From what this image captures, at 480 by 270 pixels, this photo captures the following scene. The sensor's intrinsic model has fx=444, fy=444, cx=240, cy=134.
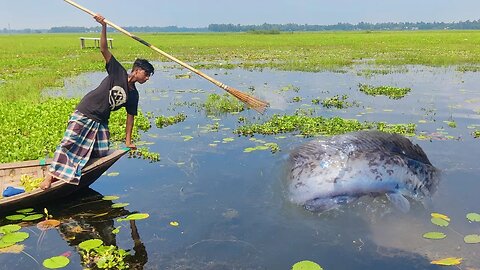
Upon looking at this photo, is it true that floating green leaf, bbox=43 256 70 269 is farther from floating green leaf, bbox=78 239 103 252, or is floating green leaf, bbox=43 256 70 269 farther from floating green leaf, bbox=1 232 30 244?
floating green leaf, bbox=1 232 30 244

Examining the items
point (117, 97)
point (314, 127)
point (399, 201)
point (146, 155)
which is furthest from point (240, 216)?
point (314, 127)

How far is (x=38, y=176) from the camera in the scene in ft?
22.7

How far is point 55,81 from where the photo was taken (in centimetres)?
1938

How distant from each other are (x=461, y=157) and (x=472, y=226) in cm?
308

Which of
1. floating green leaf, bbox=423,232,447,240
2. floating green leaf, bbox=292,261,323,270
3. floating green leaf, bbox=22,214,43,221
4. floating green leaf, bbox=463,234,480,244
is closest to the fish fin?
floating green leaf, bbox=423,232,447,240

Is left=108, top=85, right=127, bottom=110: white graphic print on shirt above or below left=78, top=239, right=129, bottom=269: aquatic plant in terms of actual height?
above

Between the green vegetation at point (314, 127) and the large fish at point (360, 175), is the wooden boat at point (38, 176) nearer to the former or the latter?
the large fish at point (360, 175)

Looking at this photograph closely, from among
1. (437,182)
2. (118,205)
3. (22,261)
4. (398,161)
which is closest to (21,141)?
(118,205)

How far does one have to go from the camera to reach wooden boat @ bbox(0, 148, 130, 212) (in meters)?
5.81

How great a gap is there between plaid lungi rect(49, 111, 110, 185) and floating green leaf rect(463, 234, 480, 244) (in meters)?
5.12

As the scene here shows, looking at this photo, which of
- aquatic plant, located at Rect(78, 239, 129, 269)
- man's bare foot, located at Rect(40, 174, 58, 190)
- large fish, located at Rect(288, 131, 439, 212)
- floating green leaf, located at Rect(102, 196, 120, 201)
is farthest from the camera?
floating green leaf, located at Rect(102, 196, 120, 201)

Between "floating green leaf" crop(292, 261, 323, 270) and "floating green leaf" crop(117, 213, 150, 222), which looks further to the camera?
"floating green leaf" crop(117, 213, 150, 222)

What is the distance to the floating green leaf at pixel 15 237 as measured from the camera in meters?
5.36

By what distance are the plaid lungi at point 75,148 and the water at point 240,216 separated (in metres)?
0.57
